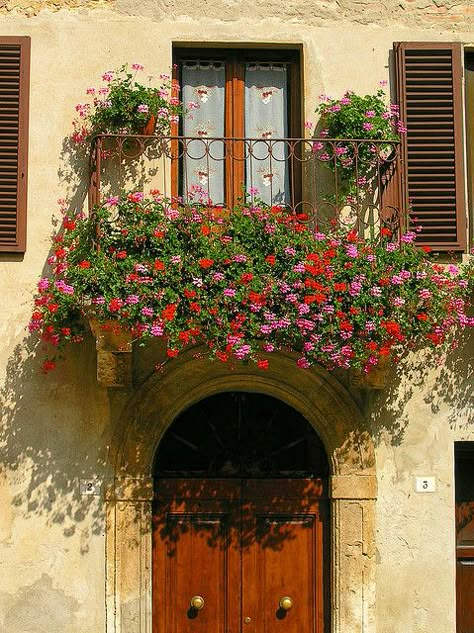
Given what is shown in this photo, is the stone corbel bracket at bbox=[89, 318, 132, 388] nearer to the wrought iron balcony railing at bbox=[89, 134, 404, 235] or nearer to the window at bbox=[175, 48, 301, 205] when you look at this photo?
the wrought iron balcony railing at bbox=[89, 134, 404, 235]

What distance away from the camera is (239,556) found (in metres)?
8.77

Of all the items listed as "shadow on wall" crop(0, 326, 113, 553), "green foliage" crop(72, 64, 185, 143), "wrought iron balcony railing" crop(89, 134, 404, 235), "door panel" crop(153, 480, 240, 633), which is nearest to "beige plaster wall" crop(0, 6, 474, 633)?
"shadow on wall" crop(0, 326, 113, 553)

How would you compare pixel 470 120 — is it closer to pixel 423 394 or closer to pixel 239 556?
pixel 423 394

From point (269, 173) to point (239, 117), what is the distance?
524 millimetres

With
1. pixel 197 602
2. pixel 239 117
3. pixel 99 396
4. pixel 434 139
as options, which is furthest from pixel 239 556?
pixel 434 139

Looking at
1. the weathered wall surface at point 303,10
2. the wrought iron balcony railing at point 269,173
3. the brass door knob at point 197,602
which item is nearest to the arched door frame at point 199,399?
the brass door knob at point 197,602

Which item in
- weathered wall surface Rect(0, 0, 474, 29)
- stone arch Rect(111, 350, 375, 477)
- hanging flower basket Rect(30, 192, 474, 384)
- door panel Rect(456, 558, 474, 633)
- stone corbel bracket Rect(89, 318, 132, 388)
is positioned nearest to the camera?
hanging flower basket Rect(30, 192, 474, 384)

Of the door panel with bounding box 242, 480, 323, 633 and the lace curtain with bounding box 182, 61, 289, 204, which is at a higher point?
the lace curtain with bounding box 182, 61, 289, 204

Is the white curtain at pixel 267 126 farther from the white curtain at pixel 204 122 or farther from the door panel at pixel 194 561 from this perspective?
the door panel at pixel 194 561

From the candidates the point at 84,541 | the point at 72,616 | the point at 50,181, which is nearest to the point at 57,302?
the point at 50,181

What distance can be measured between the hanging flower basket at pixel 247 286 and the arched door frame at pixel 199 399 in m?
0.47

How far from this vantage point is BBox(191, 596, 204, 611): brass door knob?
8.67 meters

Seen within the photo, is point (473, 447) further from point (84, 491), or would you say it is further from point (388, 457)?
point (84, 491)

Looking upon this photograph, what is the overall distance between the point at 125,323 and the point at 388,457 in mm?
2374
